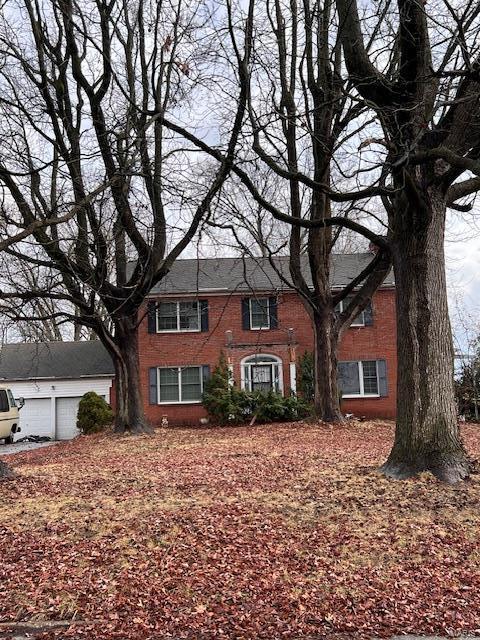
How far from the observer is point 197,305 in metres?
22.2

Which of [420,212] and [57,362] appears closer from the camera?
[420,212]

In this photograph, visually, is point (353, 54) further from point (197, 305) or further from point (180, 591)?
point (197, 305)

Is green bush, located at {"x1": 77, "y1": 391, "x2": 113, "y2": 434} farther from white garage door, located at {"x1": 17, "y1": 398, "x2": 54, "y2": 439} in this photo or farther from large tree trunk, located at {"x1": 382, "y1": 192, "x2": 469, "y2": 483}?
large tree trunk, located at {"x1": 382, "y1": 192, "x2": 469, "y2": 483}

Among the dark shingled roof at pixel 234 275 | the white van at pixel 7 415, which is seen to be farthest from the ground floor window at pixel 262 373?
the white van at pixel 7 415

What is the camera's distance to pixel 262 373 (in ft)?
76.1

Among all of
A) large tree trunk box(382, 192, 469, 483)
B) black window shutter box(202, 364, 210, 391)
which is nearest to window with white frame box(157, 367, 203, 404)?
black window shutter box(202, 364, 210, 391)

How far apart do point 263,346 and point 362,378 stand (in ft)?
13.3

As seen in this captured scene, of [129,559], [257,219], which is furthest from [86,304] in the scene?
[129,559]

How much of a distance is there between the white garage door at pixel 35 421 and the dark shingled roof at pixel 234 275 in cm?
758

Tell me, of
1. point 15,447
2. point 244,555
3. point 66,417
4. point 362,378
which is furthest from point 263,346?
point 244,555

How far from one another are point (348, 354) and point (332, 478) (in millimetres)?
15794

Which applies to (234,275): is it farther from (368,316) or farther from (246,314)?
(368,316)

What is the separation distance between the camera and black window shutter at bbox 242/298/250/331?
2306 cm

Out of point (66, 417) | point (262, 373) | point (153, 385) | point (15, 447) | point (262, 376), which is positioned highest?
point (262, 373)
